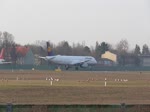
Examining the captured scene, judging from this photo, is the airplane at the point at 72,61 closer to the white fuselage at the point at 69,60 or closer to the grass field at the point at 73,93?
the white fuselage at the point at 69,60

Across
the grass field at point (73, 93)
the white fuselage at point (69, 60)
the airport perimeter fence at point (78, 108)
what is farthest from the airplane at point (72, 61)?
the airport perimeter fence at point (78, 108)

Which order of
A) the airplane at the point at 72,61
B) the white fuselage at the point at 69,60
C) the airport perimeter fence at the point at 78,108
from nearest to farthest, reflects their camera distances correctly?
the airport perimeter fence at the point at 78,108 < the airplane at the point at 72,61 < the white fuselage at the point at 69,60

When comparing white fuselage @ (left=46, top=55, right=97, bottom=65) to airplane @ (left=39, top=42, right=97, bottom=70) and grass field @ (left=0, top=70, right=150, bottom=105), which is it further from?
grass field @ (left=0, top=70, right=150, bottom=105)

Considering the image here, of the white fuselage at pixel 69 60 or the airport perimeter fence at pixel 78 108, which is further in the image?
the white fuselage at pixel 69 60

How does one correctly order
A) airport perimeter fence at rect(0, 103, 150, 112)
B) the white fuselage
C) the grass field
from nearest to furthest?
airport perimeter fence at rect(0, 103, 150, 112) → the grass field → the white fuselage

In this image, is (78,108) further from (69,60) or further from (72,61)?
(69,60)

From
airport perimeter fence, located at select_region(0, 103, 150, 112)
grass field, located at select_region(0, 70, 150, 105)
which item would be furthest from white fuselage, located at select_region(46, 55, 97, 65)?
airport perimeter fence, located at select_region(0, 103, 150, 112)

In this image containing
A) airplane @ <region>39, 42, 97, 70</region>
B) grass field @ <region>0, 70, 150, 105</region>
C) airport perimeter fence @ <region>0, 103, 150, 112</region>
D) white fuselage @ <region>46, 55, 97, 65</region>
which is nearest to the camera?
airport perimeter fence @ <region>0, 103, 150, 112</region>

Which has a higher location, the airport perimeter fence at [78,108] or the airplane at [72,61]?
the airplane at [72,61]

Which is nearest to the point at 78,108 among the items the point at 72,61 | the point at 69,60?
the point at 72,61

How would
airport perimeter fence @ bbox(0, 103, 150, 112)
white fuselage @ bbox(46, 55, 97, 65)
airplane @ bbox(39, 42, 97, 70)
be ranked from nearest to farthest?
1. airport perimeter fence @ bbox(0, 103, 150, 112)
2. airplane @ bbox(39, 42, 97, 70)
3. white fuselage @ bbox(46, 55, 97, 65)

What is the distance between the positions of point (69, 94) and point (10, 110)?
21.1 metres

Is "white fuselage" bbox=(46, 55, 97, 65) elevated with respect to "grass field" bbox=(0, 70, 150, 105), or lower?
elevated

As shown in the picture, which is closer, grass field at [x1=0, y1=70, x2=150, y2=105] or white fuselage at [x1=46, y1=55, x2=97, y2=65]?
grass field at [x1=0, y1=70, x2=150, y2=105]
